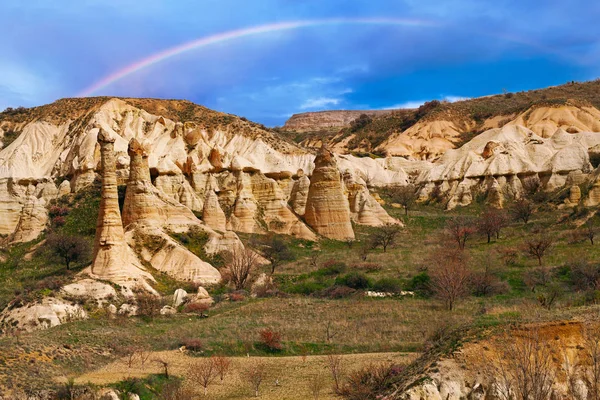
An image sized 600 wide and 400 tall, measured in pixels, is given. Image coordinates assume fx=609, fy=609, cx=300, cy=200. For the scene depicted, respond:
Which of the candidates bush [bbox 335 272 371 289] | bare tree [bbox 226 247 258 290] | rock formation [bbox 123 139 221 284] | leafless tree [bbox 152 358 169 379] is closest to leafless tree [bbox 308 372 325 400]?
leafless tree [bbox 152 358 169 379]

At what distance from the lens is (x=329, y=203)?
160 feet

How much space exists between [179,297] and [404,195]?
1724 inches

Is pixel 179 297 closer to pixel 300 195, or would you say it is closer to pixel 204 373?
pixel 204 373

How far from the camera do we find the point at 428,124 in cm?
10819

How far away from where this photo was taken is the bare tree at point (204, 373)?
16.2 meters

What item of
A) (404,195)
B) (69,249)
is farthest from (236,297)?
(404,195)

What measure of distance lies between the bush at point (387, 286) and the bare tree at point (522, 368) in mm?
16868

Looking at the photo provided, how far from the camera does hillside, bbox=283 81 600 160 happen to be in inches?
3635

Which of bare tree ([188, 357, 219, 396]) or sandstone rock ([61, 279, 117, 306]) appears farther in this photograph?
sandstone rock ([61, 279, 117, 306])

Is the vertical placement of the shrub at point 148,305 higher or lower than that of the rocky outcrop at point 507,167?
lower

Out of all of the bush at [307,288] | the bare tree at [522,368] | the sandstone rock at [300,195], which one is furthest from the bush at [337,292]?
the sandstone rock at [300,195]

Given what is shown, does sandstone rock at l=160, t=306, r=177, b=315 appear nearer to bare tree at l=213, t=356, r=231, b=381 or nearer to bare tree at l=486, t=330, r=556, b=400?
bare tree at l=213, t=356, r=231, b=381

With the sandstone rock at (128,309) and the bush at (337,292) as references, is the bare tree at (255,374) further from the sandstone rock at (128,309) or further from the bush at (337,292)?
the bush at (337,292)

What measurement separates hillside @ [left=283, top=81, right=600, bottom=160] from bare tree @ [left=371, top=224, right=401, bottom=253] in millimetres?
44574
